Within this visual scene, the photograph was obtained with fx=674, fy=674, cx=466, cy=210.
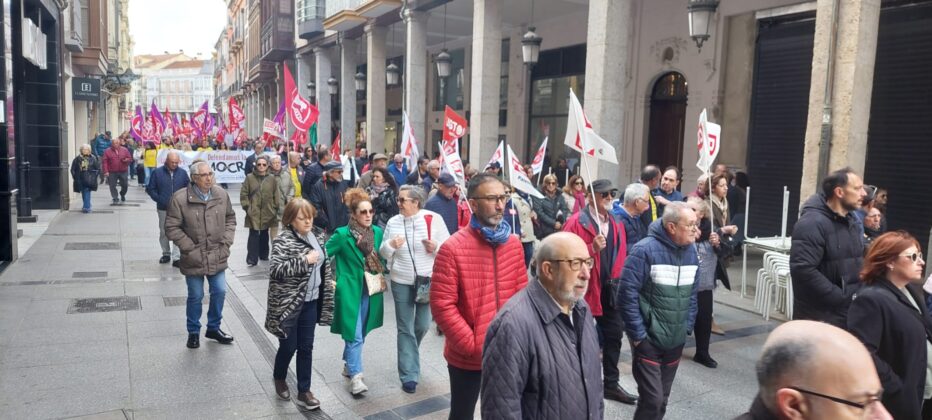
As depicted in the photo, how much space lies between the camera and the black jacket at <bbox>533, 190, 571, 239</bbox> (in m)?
9.25

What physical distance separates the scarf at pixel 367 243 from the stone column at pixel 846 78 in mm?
6387

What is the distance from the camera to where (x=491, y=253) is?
3.97 m

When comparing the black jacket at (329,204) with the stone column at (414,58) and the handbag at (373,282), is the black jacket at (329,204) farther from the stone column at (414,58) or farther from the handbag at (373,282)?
the stone column at (414,58)

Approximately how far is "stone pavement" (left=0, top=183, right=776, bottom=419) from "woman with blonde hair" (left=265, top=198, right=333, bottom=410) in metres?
0.27

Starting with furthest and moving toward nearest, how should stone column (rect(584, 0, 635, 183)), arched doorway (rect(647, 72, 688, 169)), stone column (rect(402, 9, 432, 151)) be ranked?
stone column (rect(402, 9, 432, 151))
arched doorway (rect(647, 72, 688, 169))
stone column (rect(584, 0, 635, 183))

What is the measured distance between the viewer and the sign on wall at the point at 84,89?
2130 centimetres

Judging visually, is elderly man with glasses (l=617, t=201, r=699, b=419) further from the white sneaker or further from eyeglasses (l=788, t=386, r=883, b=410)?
eyeglasses (l=788, t=386, r=883, b=410)

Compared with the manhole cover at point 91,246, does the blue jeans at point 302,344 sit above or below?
above

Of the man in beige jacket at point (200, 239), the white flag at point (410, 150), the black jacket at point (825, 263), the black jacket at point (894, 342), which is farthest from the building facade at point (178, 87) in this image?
the black jacket at point (894, 342)

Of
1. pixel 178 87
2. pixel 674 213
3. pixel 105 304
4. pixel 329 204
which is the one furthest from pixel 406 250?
pixel 178 87

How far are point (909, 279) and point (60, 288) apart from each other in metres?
9.30

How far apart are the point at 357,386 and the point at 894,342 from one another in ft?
12.1

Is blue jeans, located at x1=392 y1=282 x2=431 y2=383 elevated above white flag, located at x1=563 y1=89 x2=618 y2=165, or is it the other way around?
white flag, located at x1=563 y1=89 x2=618 y2=165

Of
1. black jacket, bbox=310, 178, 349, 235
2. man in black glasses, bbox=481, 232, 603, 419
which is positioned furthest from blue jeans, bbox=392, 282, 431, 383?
black jacket, bbox=310, 178, 349, 235
